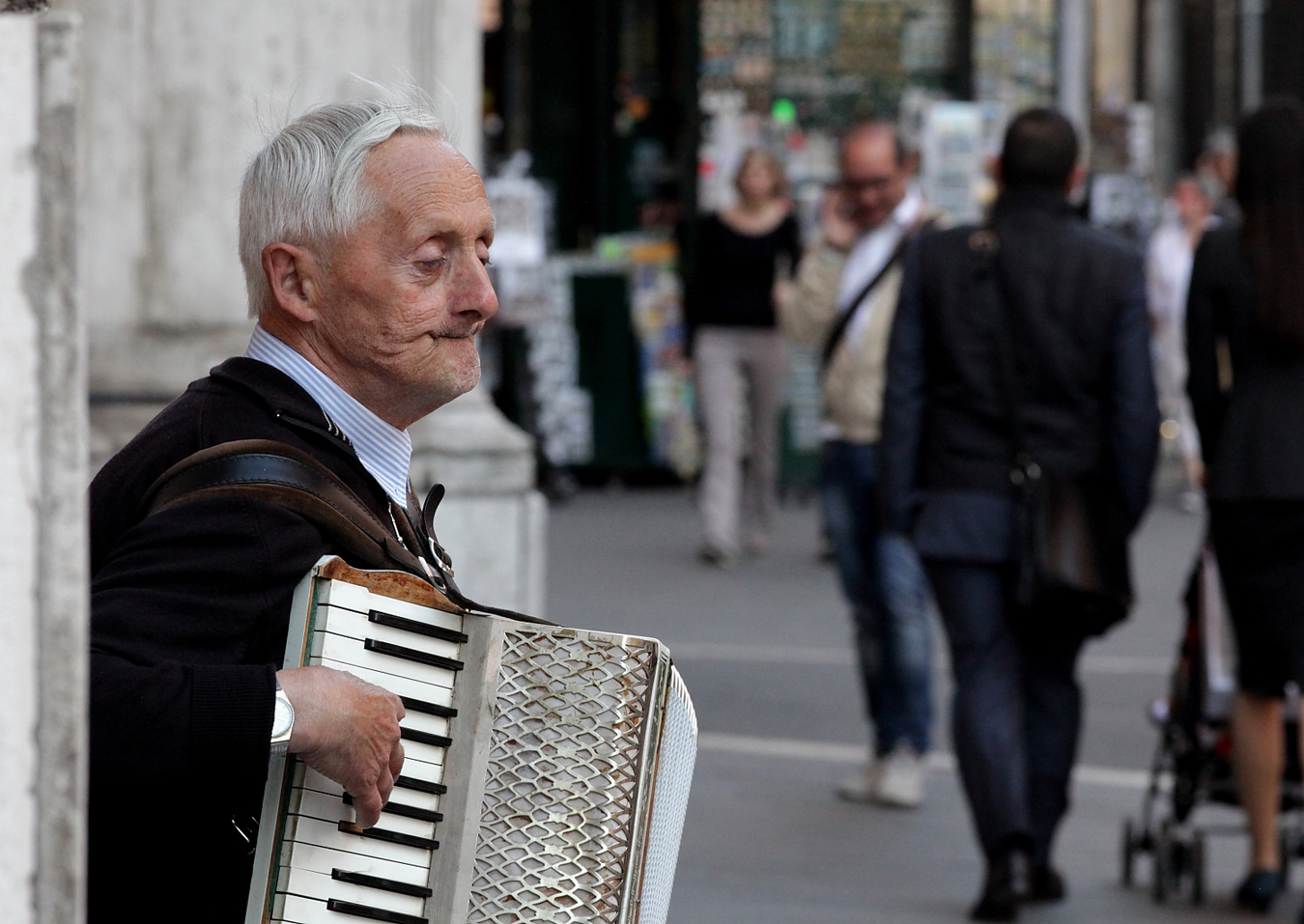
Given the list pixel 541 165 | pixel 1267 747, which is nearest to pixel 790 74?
pixel 541 165

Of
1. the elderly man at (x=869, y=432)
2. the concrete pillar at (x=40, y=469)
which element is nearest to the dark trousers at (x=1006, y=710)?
the elderly man at (x=869, y=432)

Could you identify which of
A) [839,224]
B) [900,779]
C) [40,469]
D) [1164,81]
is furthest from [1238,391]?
[1164,81]

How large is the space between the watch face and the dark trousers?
3.64m

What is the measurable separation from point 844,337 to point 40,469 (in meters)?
5.64

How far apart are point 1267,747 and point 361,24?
3.18m

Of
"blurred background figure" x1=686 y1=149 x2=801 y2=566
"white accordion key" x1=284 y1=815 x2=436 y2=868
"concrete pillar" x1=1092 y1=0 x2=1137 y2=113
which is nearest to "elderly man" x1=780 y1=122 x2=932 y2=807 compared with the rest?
"blurred background figure" x1=686 y1=149 x2=801 y2=566

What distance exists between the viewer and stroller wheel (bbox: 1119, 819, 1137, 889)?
217 inches

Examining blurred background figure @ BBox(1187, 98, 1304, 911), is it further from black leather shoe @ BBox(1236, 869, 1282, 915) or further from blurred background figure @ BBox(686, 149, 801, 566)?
blurred background figure @ BBox(686, 149, 801, 566)

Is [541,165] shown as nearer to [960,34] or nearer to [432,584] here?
[960,34]

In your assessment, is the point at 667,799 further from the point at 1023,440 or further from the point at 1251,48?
the point at 1251,48

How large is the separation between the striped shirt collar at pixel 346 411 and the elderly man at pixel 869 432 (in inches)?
164

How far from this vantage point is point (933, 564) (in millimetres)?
5379

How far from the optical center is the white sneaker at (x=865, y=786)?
639cm

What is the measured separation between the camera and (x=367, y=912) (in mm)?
1909
